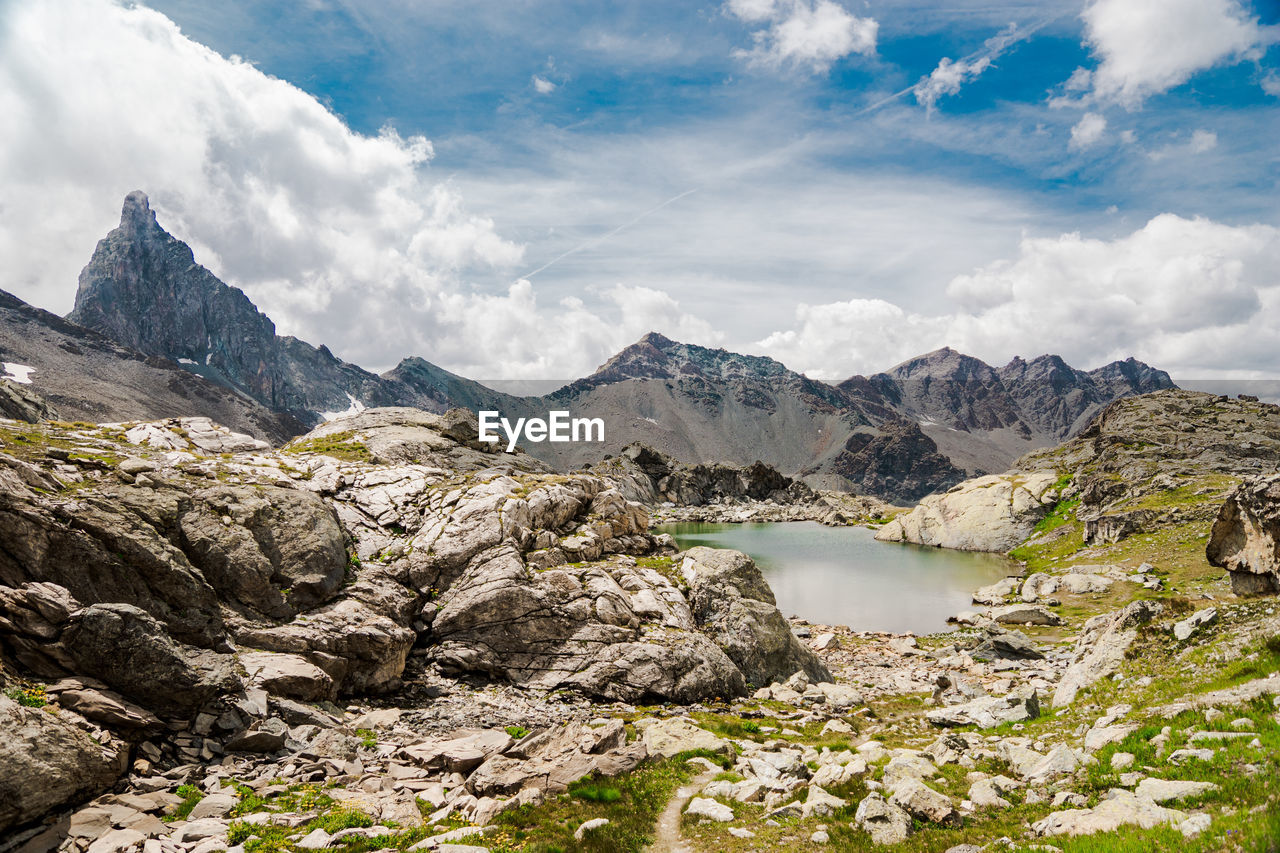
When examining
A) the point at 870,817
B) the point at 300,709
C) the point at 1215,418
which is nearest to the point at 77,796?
the point at 300,709

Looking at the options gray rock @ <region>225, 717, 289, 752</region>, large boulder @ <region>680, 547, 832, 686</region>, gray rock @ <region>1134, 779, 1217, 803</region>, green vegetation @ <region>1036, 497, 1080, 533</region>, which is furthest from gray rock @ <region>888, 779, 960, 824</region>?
green vegetation @ <region>1036, 497, 1080, 533</region>

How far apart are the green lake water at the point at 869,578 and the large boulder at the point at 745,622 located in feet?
76.5

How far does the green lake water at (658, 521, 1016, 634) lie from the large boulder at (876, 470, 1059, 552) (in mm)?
4200

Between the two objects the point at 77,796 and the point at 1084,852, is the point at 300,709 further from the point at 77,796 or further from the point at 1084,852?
the point at 1084,852

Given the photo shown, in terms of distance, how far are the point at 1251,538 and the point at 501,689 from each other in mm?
36960

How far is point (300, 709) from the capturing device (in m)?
23.2

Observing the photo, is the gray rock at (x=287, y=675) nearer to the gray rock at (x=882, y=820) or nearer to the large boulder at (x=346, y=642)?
the large boulder at (x=346, y=642)

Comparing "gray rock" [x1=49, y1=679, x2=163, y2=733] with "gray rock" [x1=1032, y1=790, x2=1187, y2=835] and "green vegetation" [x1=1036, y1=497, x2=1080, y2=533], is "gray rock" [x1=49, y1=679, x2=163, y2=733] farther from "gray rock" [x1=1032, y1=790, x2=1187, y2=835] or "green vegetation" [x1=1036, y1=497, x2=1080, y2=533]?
"green vegetation" [x1=1036, y1=497, x2=1080, y2=533]

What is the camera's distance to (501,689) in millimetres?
30156

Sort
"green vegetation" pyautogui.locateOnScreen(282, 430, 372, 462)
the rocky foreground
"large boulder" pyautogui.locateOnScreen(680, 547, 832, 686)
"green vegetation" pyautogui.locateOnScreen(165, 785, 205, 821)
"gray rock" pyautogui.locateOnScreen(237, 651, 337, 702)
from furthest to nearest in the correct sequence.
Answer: "green vegetation" pyautogui.locateOnScreen(282, 430, 372, 462), "large boulder" pyautogui.locateOnScreen(680, 547, 832, 686), "gray rock" pyautogui.locateOnScreen(237, 651, 337, 702), "green vegetation" pyautogui.locateOnScreen(165, 785, 205, 821), the rocky foreground

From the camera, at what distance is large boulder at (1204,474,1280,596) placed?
2728cm

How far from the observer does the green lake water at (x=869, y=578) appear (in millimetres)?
62906

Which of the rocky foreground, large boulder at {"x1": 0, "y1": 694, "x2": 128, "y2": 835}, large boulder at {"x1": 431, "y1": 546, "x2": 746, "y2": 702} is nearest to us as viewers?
large boulder at {"x1": 0, "y1": 694, "x2": 128, "y2": 835}

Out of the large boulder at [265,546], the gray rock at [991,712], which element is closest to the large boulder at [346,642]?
the large boulder at [265,546]
